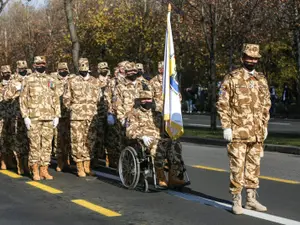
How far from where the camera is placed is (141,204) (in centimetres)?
789

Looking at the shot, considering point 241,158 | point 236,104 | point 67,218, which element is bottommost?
point 67,218

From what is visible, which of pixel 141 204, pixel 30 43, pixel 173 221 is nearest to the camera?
pixel 173 221

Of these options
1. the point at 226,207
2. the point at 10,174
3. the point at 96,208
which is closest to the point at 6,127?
the point at 10,174

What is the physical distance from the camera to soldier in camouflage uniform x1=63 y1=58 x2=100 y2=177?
10586mm

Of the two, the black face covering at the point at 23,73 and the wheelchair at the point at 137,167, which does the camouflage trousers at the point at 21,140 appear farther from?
the wheelchair at the point at 137,167

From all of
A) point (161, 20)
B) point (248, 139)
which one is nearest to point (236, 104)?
point (248, 139)

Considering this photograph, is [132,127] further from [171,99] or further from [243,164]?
[243,164]

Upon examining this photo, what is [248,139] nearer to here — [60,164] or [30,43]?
[60,164]

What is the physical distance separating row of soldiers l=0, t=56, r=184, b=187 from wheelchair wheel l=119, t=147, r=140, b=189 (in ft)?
0.84

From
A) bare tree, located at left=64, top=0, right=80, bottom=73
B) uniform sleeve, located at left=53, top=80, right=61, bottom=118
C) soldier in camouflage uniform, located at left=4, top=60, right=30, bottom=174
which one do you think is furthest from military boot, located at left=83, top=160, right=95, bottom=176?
bare tree, located at left=64, top=0, right=80, bottom=73

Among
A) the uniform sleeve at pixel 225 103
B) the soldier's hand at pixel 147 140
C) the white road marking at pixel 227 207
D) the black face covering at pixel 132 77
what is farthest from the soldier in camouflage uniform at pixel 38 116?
the uniform sleeve at pixel 225 103

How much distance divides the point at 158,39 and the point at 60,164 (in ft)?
81.8

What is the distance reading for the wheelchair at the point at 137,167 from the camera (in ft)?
28.5

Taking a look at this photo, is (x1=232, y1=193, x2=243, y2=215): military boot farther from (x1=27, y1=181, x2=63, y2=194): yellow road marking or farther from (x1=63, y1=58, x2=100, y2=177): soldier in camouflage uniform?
(x1=63, y1=58, x2=100, y2=177): soldier in camouflage uniform
